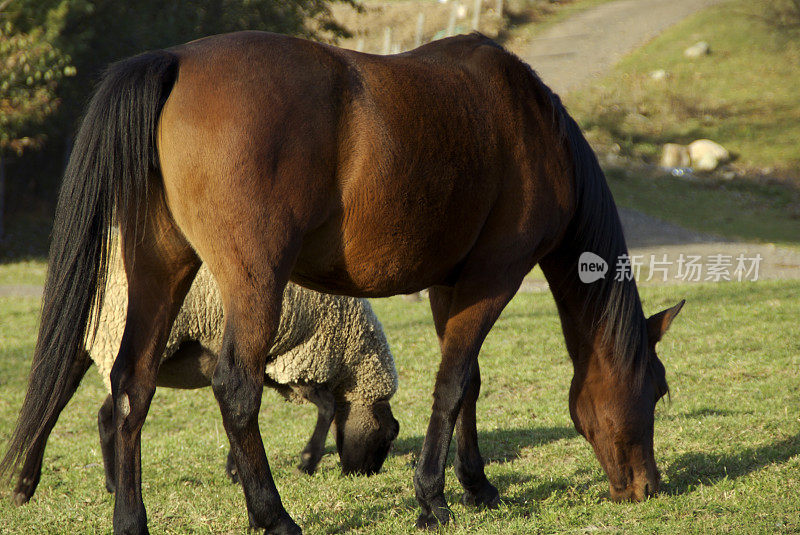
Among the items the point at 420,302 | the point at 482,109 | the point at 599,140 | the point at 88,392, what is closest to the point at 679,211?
the point at 599,140

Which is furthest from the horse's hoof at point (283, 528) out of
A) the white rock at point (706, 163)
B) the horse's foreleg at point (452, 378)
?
the white rock at point (706, 163)

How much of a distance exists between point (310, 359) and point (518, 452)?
5.05 ft

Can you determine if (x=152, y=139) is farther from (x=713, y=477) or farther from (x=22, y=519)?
(x=713, y=477)

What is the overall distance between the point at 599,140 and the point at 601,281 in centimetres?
2106

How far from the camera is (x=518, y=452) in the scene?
5.46 metres

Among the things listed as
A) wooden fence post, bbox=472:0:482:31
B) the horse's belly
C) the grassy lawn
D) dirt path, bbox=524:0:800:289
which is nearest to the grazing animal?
the grassy lawn

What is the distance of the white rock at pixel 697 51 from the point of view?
30828 mm

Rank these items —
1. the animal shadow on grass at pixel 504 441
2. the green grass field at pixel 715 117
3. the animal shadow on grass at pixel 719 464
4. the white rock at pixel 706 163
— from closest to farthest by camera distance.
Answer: the animal shadow on grass at pixel 719 464
the animal shadow on grass at pixel 504 441
the green grass field at pixel 715 117
the white rock at pixel 706 163

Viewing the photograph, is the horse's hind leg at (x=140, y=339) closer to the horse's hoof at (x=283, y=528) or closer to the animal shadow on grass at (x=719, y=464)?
the horse's hoof at (x=283, y=528)

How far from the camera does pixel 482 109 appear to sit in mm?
3672

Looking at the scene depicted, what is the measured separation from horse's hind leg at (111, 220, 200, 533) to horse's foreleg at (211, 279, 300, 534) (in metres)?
0.47

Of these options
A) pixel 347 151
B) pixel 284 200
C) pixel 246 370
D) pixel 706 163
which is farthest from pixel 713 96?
pixel 246 370

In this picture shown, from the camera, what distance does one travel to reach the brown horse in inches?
123

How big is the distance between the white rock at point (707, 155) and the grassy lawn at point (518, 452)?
1463cm
